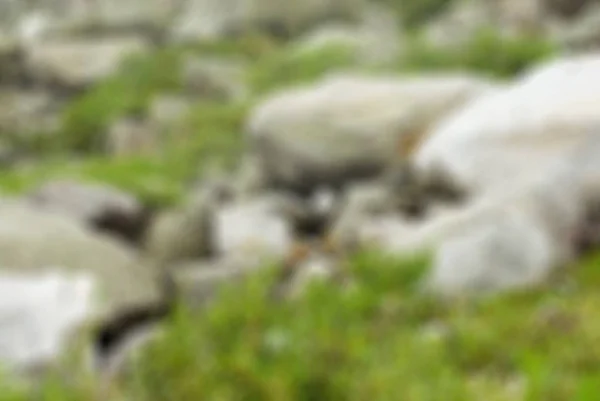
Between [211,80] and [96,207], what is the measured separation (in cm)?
1550

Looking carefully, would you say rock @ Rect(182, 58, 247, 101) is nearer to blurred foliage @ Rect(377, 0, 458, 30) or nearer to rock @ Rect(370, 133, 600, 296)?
blurred foliage @ Rect(377, 0, 458, 30)

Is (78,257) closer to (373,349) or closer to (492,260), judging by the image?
(492,260)

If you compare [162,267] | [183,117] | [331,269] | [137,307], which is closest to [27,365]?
[137,307]

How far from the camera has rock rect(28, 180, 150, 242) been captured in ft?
32.5

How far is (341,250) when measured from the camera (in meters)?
7.48

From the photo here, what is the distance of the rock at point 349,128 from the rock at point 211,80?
12.6 m

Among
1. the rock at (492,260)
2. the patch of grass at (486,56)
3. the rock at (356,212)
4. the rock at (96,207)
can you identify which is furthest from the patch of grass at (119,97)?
the rock at (492,260)

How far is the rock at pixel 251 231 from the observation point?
28.3ft

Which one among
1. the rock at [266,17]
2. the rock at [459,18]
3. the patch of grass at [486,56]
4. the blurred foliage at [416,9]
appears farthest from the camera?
the rock at [266,17]

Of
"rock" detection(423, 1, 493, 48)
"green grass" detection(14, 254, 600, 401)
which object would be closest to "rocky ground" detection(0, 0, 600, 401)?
"green grass" detection(14, 254, 600, 401)

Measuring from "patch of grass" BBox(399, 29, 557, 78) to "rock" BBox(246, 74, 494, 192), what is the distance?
17.4ft

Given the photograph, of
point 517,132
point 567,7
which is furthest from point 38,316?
point 567,7

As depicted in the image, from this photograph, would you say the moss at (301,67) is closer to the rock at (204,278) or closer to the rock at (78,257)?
the rock at (204,278)

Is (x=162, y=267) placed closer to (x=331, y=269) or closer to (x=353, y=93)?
(x=331, y=269)
